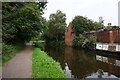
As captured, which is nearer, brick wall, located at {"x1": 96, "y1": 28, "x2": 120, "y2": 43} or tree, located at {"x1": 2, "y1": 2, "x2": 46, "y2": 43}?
tree, located at {"x1": 2, "y1": 2, "x2": 46, "y2": 43}

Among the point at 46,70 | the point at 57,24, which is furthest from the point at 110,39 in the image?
the point at 57,24

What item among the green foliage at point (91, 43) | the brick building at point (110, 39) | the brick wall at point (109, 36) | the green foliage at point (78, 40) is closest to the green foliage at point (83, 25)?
the green foliage at point (78, 40)

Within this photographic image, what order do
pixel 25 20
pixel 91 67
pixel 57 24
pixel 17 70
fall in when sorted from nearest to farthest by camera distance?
1. pixel 17 70
2. pixel 91 67
3. pixel 25 20
4. pixel 57 24

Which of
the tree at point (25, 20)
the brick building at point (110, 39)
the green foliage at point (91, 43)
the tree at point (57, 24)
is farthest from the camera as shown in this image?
the tree at point (57, 24)

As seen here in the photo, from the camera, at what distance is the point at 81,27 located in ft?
185

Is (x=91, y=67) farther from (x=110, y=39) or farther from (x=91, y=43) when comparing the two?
(x=91, y=43)

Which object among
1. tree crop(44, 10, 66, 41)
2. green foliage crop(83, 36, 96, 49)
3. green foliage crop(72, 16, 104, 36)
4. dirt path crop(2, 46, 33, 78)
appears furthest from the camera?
tree crop(44, 10, 66, 41)

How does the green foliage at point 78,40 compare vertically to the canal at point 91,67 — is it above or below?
above

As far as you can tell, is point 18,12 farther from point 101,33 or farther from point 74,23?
point 74,23

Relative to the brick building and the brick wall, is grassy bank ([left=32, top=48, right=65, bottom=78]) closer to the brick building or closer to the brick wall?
the brick building

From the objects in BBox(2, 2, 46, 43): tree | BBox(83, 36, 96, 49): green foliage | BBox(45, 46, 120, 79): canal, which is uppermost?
A: BBox(2, 2, 46, 43): tree

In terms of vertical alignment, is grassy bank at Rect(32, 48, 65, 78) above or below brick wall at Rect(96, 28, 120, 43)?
below

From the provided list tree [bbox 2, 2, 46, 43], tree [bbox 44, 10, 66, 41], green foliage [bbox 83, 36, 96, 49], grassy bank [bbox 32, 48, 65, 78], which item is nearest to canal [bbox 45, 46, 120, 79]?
grassy bank [bbox 32, 48, 65, 78]

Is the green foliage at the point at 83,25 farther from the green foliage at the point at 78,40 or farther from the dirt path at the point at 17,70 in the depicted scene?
the dirt path at the point at 17,70
